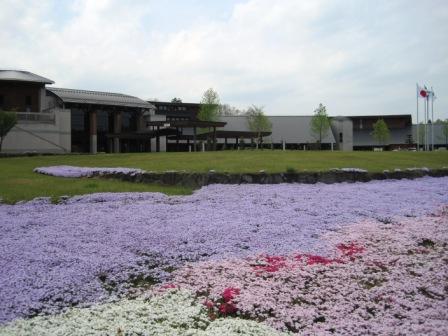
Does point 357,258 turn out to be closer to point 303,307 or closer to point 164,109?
point 303,307

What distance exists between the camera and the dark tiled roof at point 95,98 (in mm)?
69250

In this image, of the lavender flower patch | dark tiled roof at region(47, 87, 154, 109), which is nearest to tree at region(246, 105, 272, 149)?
dark tiled roof at region(47, 87, 154, 109)

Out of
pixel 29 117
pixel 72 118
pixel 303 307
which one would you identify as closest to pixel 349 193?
pixel 303 307

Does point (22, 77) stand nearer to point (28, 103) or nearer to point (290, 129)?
point (28, 103)

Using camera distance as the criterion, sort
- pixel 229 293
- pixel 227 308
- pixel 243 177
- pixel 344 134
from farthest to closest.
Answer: pixel 344 134 < pixel 243 177 < pixel 229 293 < pixel 227 308

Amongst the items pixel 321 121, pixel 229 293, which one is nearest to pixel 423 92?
pixel 321 121

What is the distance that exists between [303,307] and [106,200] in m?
12.1

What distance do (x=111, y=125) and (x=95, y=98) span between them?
7.06 m

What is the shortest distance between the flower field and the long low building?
35.1m

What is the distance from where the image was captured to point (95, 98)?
238ft

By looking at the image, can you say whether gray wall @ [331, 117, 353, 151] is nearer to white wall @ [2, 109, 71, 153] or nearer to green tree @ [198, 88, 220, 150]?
green tree @ [198, 88, 220, 150]

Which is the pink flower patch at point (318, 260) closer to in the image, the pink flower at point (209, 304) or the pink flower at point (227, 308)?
the pink flower at point (227, 308)

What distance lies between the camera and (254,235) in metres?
12.2

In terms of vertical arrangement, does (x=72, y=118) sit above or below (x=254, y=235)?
above
